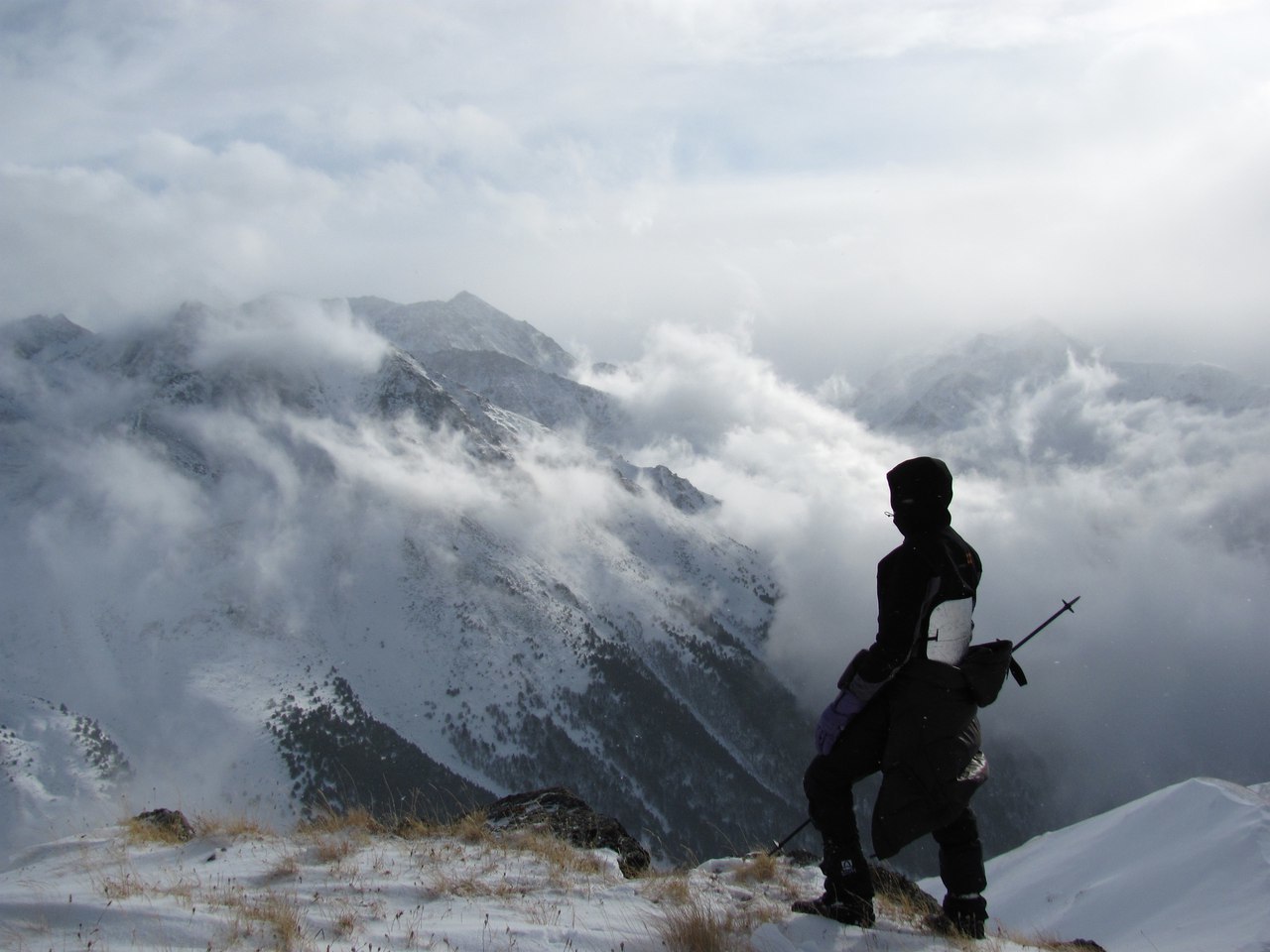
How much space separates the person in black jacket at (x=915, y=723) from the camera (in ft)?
20.4

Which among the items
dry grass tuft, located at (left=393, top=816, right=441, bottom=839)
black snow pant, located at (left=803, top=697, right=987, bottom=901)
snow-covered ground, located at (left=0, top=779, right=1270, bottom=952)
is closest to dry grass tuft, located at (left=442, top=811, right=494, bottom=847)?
snow-covered ground, located at (left=0, top=779, right=1270, bottom=952)

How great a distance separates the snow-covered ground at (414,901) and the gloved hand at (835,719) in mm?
1417

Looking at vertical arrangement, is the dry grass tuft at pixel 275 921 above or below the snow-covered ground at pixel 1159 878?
above

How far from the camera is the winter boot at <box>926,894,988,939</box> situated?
6.32m

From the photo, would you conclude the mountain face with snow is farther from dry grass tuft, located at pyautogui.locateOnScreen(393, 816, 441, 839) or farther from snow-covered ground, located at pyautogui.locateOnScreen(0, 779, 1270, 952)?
snow-covered ground, located at pyautogui.locateOnScreen(0, 779, 1270, 952)

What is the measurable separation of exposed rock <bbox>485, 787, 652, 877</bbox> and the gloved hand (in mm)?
3451

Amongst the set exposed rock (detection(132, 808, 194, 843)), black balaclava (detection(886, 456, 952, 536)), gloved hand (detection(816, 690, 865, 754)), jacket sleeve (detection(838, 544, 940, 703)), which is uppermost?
black balaclava (detection(886, 456, 952, 536))

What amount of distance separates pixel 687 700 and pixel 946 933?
7754 inches

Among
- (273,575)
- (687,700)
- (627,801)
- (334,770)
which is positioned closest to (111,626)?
(273,575)

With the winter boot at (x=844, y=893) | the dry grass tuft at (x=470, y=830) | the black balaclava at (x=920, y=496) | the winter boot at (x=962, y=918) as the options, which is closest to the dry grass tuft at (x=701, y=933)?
the winter boot at (x=844, y=893)

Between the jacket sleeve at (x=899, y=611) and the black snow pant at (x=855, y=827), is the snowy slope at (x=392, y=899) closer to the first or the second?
the black snow pant at (x=855, y=827)

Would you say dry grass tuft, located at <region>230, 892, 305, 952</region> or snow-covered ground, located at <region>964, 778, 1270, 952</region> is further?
snow-covered ground, located at <region>964, 778, 1270, 952</region>

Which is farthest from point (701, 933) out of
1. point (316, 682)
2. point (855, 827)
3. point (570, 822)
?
point (316, 682)

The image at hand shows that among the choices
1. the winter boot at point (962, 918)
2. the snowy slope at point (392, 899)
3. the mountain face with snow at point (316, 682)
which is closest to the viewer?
the snowy slope at point (392, 899)
